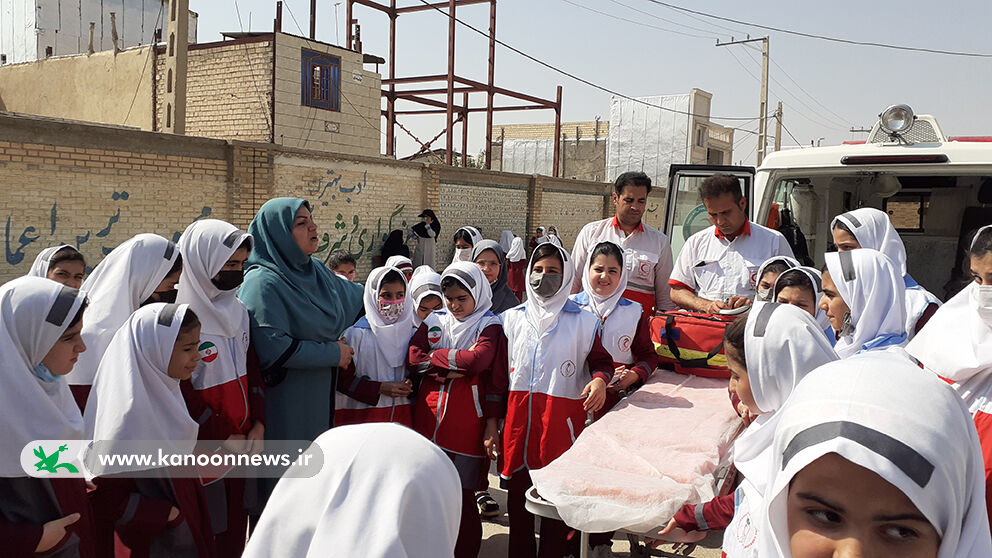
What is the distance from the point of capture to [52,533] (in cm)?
188

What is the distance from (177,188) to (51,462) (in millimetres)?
7338

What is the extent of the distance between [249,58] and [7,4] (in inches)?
649

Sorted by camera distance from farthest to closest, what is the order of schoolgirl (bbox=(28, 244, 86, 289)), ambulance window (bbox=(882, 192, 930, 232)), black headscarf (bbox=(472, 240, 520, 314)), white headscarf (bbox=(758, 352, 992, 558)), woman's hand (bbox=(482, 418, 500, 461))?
ambulance window (bbox=(882, 192, 930, 232)), black headscarf (bbox=(472, 240, 520, 314)), schoolgirl (bbox=(28, 244, 86, 289)), woman's hand (bbox=(482, 418, 500, 461)), white headscarf (bbox=(758, 352, 992, 558))

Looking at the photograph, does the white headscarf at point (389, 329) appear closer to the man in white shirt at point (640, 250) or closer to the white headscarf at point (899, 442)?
the man in white shirt at point (640, 250)

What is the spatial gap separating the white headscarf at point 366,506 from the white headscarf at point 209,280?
5.47ft

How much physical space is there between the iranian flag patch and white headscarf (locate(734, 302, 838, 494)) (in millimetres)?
1911

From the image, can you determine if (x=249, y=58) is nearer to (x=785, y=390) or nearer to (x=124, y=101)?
(x=124, y=101)

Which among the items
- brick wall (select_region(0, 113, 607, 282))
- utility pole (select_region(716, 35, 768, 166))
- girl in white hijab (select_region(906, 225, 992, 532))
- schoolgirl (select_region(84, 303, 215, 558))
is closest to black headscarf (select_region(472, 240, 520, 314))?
schoolgirl (select_region(84, 303, 215, 558))

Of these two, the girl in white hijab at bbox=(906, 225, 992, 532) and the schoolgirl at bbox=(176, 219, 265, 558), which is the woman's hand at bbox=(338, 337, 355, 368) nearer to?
the schoolgirl at bbox=(176, 219, 265, 558)

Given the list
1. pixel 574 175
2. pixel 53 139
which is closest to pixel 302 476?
pixel 53 139

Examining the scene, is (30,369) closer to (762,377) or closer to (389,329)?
(389,329)

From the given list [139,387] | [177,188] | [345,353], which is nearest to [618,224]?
[345,353]

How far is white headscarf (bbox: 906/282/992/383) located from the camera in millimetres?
2178

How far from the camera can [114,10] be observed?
25.4 metres
